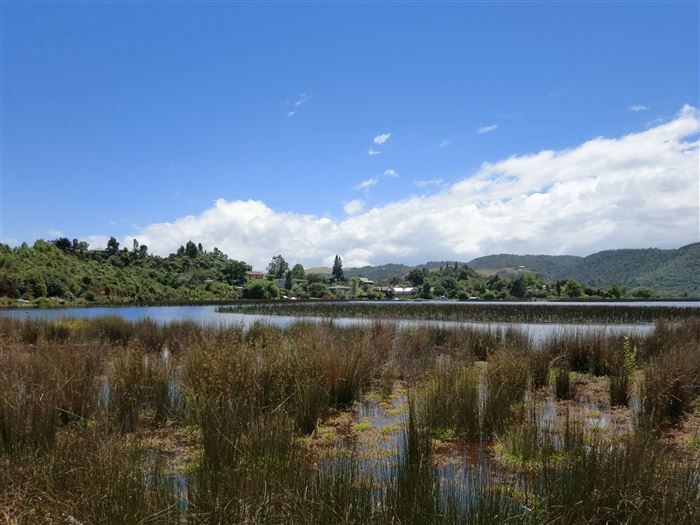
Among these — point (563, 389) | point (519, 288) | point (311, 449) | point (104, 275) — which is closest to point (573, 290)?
point (519, 288)

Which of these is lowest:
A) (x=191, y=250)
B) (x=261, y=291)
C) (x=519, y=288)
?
(x=519, y=288)

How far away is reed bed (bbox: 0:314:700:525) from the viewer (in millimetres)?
3072

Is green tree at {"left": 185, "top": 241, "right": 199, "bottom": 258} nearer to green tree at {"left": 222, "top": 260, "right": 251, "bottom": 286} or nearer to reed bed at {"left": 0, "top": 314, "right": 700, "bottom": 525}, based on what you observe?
green tree at {"left": 222, "top": 260, "right": 251, "bottom": 286}

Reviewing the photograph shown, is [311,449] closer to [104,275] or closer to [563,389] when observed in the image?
[563,389]

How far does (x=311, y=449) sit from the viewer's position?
4.39 metres

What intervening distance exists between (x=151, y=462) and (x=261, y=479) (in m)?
1.05

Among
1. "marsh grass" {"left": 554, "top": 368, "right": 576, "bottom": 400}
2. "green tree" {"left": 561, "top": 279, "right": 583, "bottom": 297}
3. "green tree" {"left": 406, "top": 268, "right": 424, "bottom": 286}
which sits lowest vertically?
"green tree" {"left": 561, "top": 279, "right": 583, "bottom": 297}

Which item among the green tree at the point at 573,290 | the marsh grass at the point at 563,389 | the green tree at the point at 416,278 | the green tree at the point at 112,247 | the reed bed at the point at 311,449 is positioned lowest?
the green tree at the point at 573,290

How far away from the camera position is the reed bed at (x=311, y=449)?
307 centimetres

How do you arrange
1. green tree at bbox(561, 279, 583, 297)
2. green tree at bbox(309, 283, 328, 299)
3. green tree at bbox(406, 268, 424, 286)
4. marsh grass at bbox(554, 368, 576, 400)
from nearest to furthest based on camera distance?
marsh grass at bbox(554, 368, 576, 400), green tree at bbox(561, 279, 583, 297), green tree at bbox(309, 283, 328, 299), green tree at bbox(406, 268, 424, 286)

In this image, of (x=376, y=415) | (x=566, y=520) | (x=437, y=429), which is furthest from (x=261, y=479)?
(x=376, y=415)

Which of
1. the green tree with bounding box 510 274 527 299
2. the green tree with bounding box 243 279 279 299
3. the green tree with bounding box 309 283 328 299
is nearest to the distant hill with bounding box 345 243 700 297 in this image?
the green tree with bounding box 510 274 527 299

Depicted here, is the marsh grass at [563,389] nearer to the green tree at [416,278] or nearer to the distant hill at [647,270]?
the distant hill at [647,270]

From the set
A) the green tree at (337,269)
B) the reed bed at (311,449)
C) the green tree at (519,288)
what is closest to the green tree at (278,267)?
the green tree at (337,269)
